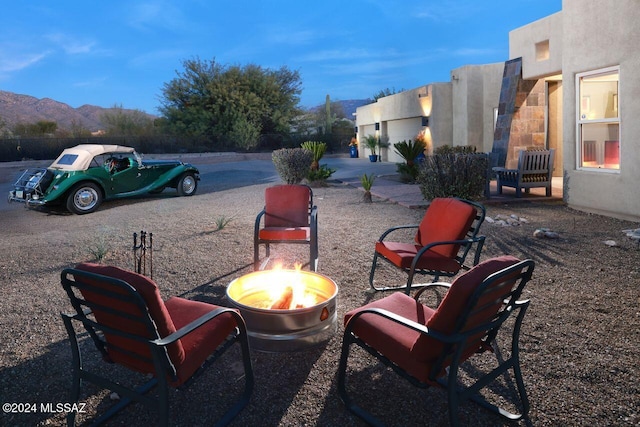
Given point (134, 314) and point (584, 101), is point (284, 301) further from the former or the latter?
point (584, 101)

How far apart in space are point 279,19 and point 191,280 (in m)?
173

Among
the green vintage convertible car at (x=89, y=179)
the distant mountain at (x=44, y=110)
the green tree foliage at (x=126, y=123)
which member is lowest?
the green vintage convertible car at (x=89, y=179)

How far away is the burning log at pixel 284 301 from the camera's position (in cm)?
324

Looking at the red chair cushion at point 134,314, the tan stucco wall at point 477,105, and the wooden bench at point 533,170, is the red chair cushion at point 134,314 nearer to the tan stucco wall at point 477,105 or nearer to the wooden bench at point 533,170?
the wooden bench at point 533,170

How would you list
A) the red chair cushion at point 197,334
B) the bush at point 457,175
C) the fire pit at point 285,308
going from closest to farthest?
the red chair cushion at point 197,334 → the fire pit at point 285,308 → the bush at point 457,175

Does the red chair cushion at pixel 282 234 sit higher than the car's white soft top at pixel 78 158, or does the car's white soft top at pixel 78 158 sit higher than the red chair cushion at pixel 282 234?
the car's white soft top at pixel 78 158

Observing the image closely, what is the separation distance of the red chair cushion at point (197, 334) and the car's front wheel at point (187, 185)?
8.96 metres

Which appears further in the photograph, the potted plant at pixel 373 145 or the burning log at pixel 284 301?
the potted plant at pixel 373 145

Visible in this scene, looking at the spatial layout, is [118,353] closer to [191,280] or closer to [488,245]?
[191,280]

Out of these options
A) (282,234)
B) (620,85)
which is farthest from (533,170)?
(282,234)

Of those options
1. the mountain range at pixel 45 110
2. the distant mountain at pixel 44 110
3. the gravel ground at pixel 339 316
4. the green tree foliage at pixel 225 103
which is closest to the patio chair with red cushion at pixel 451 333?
the gravel ground at pixel 339 316

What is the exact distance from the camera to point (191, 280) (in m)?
4.82

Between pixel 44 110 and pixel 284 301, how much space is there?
7570cm

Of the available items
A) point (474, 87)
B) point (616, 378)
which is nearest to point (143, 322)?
point (616, 378)
